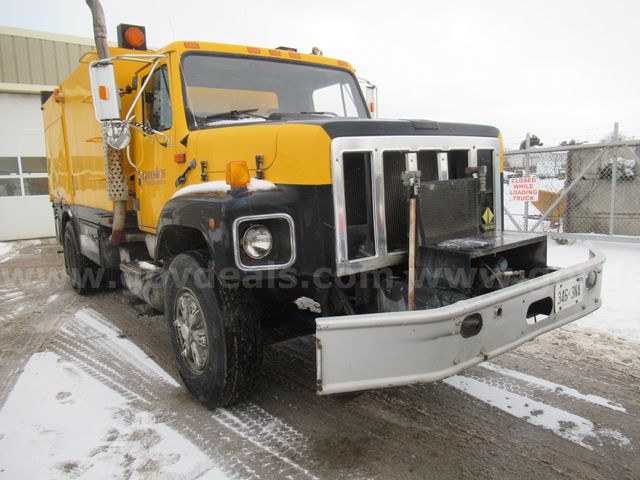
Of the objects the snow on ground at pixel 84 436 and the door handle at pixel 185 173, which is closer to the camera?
the snow on ground at pixel 84 436

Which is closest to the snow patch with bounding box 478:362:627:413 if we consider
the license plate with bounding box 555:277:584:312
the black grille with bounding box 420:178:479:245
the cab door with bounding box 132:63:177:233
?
the license plate with bounding box 555:277:584:312

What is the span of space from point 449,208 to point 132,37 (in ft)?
11.5

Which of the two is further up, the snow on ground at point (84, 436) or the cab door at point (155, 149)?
the cab door at point (155, 149)

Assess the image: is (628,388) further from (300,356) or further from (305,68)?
(305,68)

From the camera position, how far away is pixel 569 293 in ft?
9.98

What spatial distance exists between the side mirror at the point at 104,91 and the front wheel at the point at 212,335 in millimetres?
1183

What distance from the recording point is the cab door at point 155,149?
12.5ft

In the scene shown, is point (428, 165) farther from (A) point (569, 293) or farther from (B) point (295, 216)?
(A) point (569, 293)

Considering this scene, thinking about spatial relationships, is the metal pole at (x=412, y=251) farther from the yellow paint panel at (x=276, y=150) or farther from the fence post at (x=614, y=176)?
the fence post at (x=614, y=176)

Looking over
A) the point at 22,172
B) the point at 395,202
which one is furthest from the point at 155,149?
the point at 22,172

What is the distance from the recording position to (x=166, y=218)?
137 inches

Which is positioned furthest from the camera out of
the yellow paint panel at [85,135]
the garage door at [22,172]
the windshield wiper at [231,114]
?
the garage door at [22,172]

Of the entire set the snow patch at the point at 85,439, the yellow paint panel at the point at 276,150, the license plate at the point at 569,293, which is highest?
the yellow paint panel at the point at 276,150

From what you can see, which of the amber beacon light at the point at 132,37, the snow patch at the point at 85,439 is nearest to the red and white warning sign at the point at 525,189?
the amber beacon light at the point at 132,37
